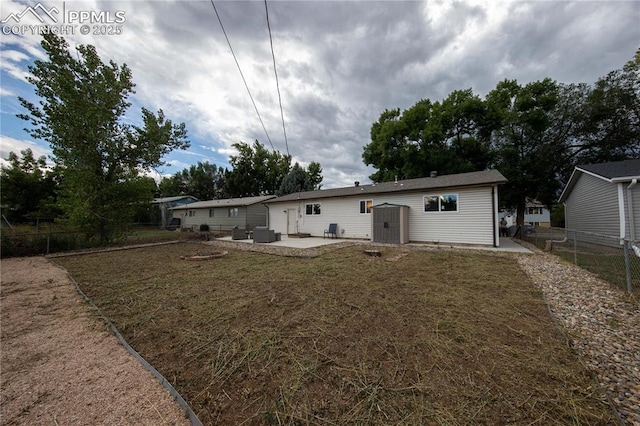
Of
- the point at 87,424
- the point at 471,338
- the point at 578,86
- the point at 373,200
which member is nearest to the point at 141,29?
the point at 87,424

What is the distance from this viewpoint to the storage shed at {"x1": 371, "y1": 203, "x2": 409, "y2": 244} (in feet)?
34.8

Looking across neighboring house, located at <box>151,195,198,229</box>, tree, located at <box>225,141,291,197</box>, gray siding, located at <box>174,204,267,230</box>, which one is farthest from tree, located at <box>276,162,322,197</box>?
neighboring house, located at <box>151,195,198,229</box>

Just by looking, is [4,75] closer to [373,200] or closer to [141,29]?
[141,29]

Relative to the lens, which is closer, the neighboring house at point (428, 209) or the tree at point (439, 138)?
the neighboring house at point (428, 209)

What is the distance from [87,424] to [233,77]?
755 cm

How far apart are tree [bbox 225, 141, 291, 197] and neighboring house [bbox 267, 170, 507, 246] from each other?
19359mm

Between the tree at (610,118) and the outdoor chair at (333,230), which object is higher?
the tree at (610,118)

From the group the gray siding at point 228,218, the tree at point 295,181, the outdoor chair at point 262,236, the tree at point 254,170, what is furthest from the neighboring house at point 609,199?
the tree at point 254,170

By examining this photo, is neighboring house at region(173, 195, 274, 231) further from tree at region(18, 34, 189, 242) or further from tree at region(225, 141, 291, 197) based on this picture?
tree at region(225, 141, 291, 197)

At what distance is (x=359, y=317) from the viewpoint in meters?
3.15

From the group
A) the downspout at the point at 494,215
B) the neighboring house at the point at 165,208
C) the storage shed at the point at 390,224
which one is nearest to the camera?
the downspout at the point at 494,215

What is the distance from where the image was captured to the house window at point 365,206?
40.5 ft

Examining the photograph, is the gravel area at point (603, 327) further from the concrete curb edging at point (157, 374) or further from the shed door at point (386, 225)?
the shed door at point (386, 225)

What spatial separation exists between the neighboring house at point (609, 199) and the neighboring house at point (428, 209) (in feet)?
12.8
